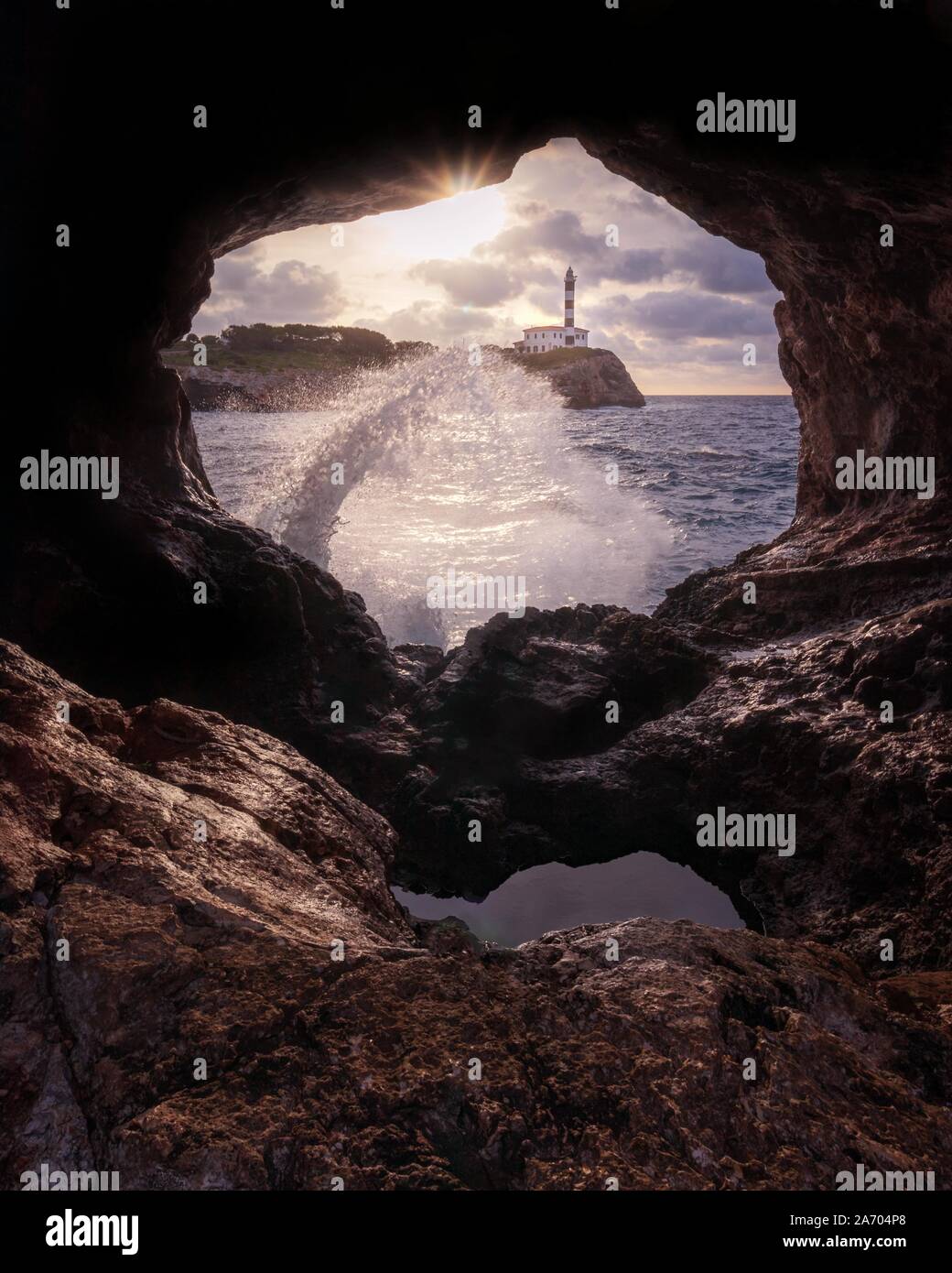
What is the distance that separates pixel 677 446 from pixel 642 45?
3484 cm

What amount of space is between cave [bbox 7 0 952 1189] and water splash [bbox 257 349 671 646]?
5.02m

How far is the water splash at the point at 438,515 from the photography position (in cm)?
1513

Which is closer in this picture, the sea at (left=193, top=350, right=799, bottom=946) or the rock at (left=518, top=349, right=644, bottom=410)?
the sea at (left=193, top=350, right=799, bottom=946)

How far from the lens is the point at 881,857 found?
5.52m

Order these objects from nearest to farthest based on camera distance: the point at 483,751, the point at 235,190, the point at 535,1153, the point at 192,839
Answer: the point at 535,1153 < the point at 192,839 < the point at 235,190 < the point at 483,751

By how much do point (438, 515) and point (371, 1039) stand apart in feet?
59.1

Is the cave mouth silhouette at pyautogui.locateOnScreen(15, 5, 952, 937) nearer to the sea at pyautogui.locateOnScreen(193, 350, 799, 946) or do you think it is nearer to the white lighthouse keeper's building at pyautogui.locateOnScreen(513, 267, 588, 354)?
the sea at pyautogui.locateOnScreen(193, 350, 799, 946)

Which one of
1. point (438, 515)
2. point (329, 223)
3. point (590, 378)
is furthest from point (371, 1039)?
point (590, 378)

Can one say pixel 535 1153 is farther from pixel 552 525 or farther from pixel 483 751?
pixel 552 525

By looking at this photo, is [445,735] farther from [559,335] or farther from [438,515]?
[559,335]

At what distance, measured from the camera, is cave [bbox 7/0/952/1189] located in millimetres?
2375

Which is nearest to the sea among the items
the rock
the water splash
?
the water splash

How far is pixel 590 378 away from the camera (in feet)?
233

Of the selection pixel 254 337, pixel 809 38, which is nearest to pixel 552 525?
pixel 809 38
